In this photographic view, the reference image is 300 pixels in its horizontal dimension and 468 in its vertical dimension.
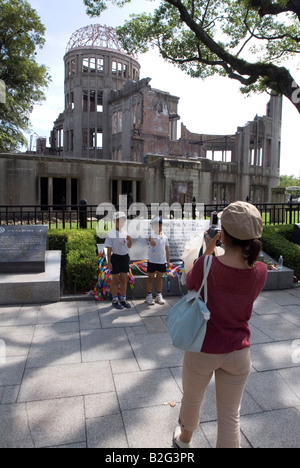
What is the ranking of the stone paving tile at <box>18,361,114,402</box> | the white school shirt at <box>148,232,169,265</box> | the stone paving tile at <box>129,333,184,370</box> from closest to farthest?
the stone paving tile at <box>18,361,114,402</box>
the stone paving tile at <box>129,333,184,370</box>
the white school shirt at <box>148,232,169,265</box>

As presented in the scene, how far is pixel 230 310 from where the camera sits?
2295 millimetres

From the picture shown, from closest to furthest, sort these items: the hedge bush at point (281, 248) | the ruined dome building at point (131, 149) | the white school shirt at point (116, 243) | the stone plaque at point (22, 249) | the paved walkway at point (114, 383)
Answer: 1. the paved walkway at point (114, 383)
2. the white school shirt at point (116, 243)
3. the stone plaque at point (22, 249)
4. the hedge bush at point (281, 248)
5. the ruined dome building at point (131, 149)

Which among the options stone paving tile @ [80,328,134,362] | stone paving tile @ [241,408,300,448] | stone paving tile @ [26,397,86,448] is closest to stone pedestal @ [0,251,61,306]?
stone paving tile @ [80,328,134,362]

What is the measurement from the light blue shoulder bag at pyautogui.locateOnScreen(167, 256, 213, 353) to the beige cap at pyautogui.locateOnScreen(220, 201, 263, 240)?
247mm

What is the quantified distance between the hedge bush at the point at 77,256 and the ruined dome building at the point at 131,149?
28.3ft

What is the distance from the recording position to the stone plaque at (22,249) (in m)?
6.89

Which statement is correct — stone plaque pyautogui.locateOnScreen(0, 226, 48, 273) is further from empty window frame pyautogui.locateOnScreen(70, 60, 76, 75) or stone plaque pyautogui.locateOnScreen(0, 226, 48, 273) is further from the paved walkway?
empty window frame pyautogui.locateOnScreen(70, 60, 76, 75)

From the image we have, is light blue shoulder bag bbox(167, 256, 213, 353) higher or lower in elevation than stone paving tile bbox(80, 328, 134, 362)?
higher

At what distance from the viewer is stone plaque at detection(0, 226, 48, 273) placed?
6.89m

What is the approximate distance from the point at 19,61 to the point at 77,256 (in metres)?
17.5

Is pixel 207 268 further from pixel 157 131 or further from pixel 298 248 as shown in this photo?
pixel 157 131

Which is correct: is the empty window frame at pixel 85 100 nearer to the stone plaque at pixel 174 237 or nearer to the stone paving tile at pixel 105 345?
the stone plaque at pixel 174 237

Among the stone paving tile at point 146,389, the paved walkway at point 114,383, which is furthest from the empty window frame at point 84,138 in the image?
the stone paving tile at point 146,389

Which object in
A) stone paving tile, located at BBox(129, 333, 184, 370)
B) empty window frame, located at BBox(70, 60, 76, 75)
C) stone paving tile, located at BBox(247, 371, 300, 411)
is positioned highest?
empty window frame, located at BBox(70, 60, 76, 75)
